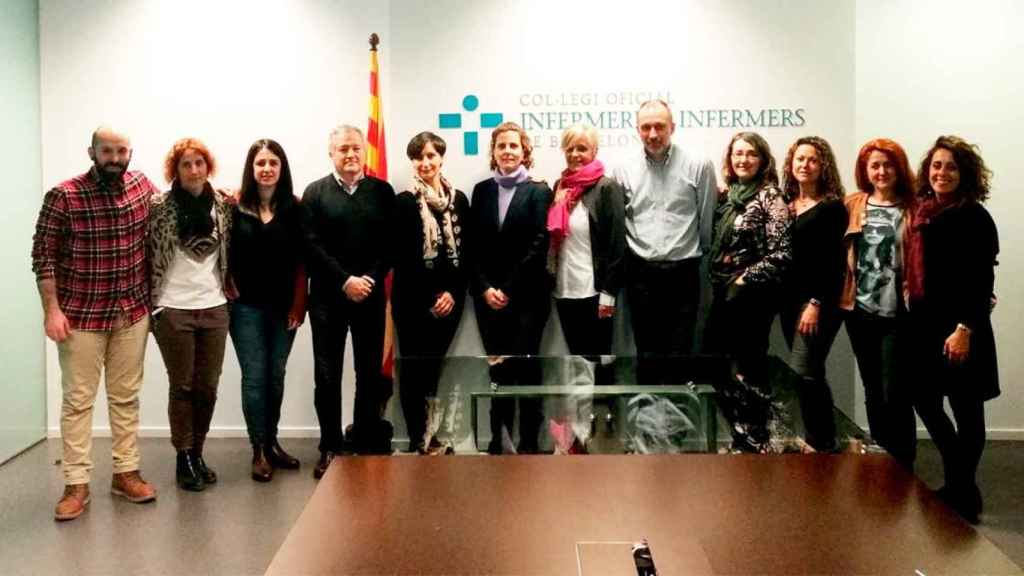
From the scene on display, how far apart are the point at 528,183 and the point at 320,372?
1467 millimetres

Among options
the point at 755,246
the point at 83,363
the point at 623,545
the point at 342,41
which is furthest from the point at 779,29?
the point at 623,545

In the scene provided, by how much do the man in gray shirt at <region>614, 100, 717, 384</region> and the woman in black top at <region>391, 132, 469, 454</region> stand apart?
36.2 inches

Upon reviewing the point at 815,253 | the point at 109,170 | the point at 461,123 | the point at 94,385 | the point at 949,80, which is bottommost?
the point at 94,385

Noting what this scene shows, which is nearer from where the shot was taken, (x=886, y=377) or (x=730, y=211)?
(x=886, y=377)

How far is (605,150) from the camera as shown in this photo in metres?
6.10

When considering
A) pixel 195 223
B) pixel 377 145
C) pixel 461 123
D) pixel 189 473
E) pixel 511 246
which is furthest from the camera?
pixel 461 123

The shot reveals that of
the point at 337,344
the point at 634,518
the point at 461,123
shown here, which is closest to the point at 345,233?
the point at 337,344

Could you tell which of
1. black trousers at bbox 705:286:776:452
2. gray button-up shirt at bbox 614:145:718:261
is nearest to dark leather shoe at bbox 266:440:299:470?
gray button-up shirt at bbox 614:145:718:261

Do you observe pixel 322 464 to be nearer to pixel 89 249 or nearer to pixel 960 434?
pixel 89 249

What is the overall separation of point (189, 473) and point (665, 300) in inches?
101

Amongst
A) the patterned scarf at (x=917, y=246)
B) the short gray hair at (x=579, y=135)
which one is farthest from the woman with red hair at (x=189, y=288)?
the patterned scarf at (x=917, y=246)

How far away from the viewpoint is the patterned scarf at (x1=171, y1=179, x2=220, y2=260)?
5070mm

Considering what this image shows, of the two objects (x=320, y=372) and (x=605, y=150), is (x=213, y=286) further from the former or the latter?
(x=605, y=150)

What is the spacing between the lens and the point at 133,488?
5117 mm
